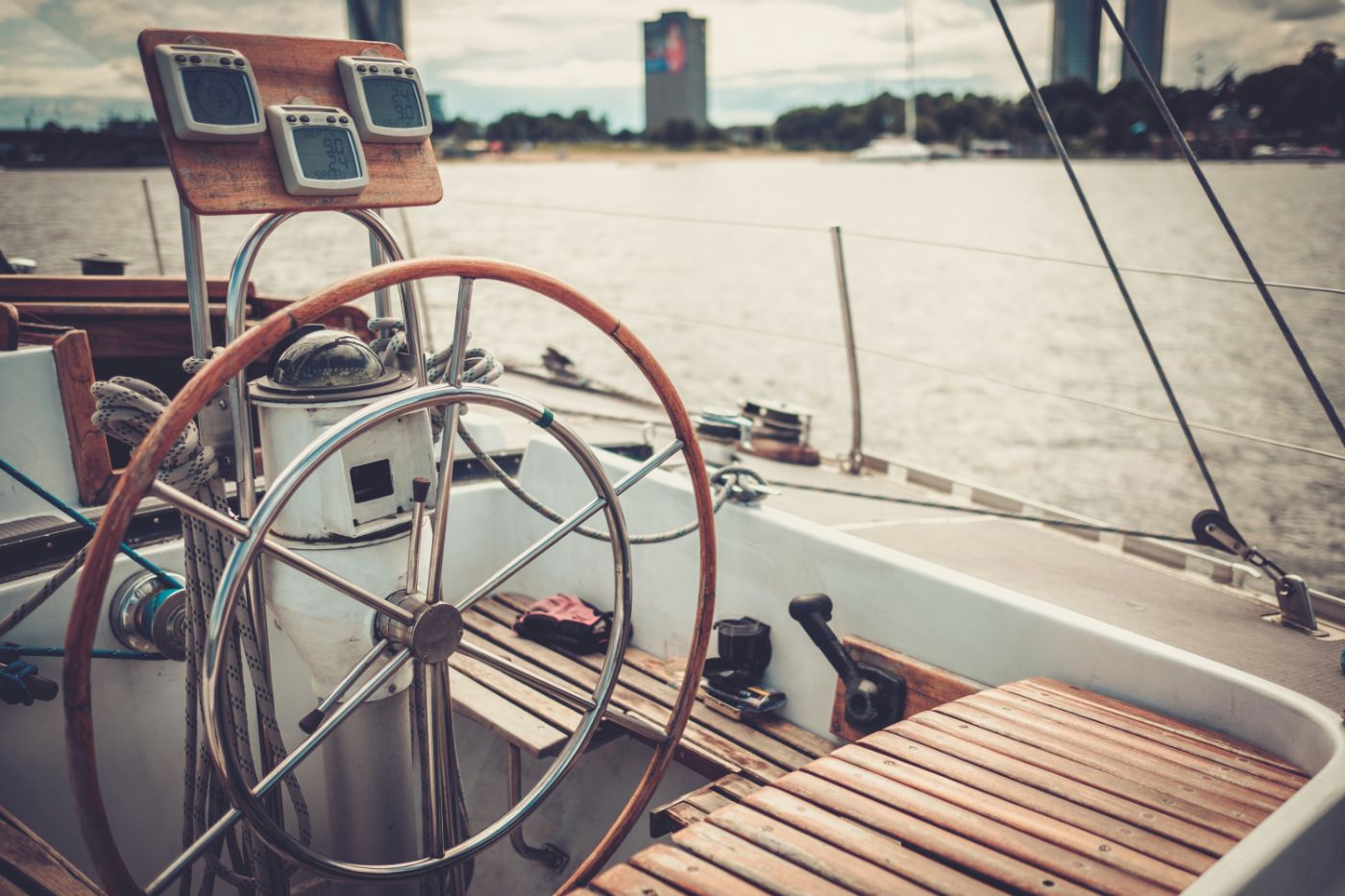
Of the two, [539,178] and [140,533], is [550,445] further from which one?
[539,178]

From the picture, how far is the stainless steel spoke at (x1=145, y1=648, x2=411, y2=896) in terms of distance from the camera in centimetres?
111

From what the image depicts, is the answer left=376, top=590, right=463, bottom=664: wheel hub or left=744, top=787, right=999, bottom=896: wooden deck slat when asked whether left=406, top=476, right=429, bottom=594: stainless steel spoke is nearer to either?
left=376, top=590, right=463, bottom=664: wheel hub

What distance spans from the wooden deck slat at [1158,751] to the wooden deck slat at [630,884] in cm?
64

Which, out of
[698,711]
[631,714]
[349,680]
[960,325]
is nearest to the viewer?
[349,680]

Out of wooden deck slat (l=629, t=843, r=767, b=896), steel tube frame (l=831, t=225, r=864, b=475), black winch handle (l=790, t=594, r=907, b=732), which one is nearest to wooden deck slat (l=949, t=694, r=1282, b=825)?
black winch handle (l=790, t=594, r=907, b=732)

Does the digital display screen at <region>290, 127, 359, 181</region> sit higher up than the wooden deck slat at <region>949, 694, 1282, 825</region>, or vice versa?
the digital display screen at <region>290, 127, 359, 181</region>

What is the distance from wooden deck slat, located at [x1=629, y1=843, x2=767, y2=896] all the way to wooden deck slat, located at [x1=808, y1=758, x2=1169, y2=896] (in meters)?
0.25

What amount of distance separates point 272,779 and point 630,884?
42 cm

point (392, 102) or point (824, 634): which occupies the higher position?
point (392, 102)

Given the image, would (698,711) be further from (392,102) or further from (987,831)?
(392,102)

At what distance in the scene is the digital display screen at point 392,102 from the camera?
142 cm

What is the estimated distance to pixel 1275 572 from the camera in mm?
1969

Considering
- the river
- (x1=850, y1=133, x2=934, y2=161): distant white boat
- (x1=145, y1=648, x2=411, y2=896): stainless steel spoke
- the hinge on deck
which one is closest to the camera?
(x1=145, y1=648, x2=411, y2=896): stainless steel spoke

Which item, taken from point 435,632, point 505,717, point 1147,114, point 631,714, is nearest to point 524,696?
point 505,717
